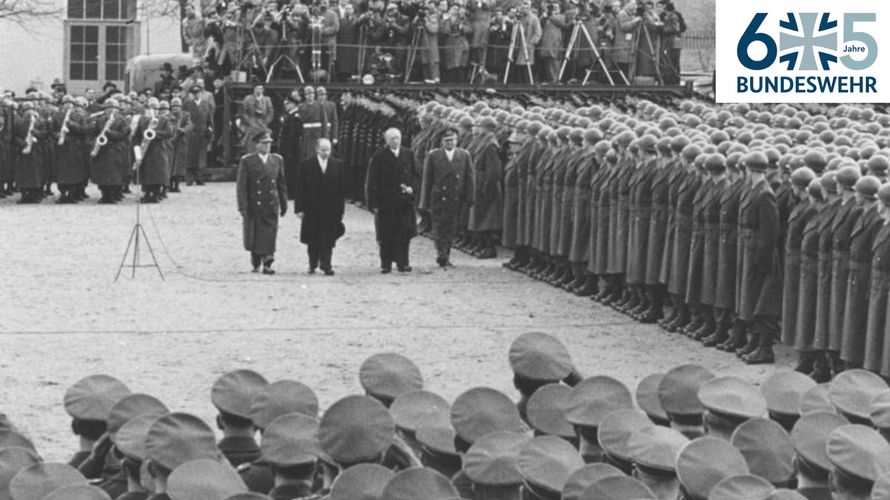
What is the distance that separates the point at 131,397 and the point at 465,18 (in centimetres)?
2785

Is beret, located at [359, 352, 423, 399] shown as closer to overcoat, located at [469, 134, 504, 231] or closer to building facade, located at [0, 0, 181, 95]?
overcoat, located at [469, 134, 504, 231]

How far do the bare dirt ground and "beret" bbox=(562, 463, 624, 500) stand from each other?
6.18 m

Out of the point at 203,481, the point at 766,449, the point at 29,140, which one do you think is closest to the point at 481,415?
the point at 766,449

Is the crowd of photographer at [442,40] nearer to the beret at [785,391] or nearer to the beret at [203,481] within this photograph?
the beret at [785,391]

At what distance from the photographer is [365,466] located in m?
6.67

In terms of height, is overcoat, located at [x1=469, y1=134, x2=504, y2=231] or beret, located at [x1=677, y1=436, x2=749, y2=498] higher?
overcoat, located at [x1=469, y1=134, x2=504, y2=231]

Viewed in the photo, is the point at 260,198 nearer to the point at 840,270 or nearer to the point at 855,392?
the point at 840,270

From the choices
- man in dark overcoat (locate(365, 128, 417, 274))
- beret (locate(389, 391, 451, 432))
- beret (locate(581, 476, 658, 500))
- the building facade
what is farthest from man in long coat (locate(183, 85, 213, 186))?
beret (locate(581, 476, 658, 500))

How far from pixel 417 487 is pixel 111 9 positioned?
153 feet

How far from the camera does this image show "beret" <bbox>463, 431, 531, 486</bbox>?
22.4 ft

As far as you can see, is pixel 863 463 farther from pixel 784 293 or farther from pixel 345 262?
pixel 345 262

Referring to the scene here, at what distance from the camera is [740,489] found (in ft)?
20.5

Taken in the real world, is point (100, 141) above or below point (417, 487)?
above

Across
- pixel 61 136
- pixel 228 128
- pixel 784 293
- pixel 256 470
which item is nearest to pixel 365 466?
pixel 256 470
